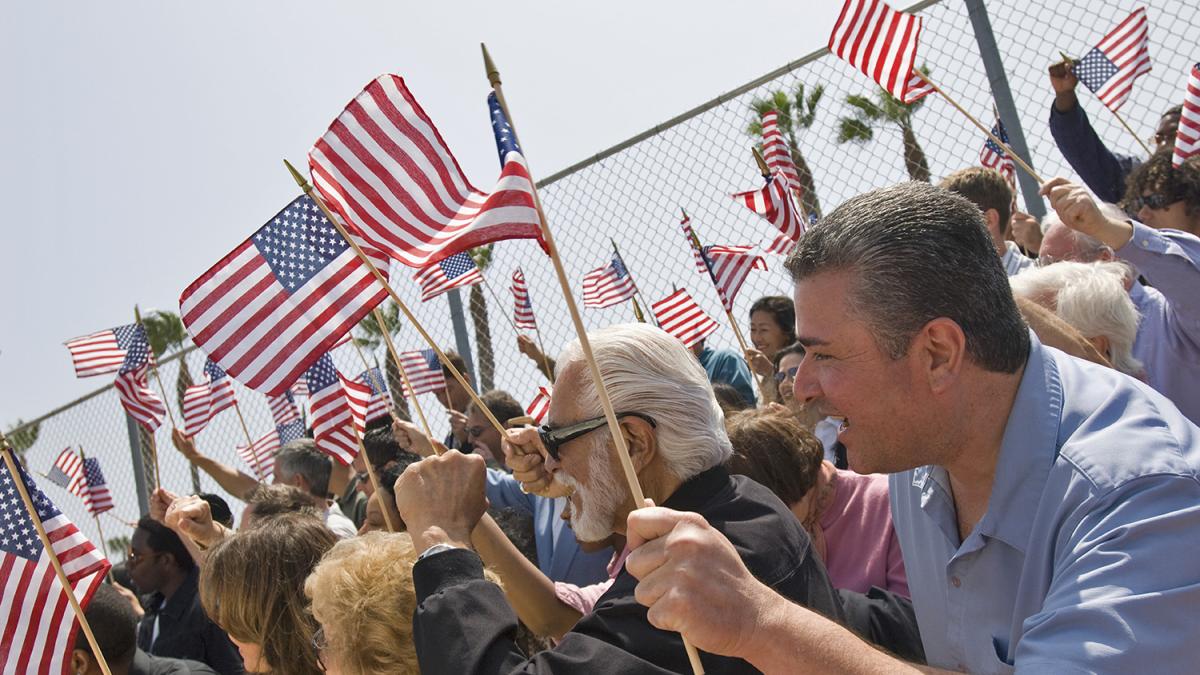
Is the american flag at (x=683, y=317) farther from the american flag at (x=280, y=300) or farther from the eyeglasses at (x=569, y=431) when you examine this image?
the eyeglasses at (x=569, y=431)

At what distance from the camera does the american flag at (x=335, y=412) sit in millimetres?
6109

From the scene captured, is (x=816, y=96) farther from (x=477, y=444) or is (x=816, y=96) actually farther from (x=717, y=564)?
(x=717, y=564)

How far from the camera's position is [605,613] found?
7.38 ft

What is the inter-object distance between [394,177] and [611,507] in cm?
107

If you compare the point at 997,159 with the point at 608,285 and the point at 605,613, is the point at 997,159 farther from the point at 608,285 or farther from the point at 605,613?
the point at 605,613

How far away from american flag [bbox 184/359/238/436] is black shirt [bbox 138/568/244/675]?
10.9 ft

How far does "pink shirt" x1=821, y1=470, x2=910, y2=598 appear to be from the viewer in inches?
128

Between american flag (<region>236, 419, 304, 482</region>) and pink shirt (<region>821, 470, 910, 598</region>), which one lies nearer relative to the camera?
pink shirt (<region>821, 470, 910, 598</region>)

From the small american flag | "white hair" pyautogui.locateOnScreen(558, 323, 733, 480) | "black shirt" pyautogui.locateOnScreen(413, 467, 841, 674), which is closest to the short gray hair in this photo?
"black shirt" pyautogui.locateOnScreen(413, 467, 841, 674)

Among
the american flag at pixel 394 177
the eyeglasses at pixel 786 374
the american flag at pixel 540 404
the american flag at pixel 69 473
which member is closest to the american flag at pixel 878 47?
the eyeglasses at pixel 786 374

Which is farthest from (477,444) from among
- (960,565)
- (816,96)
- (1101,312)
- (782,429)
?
(960,565)

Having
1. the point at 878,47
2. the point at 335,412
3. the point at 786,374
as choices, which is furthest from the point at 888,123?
the point at 335,412

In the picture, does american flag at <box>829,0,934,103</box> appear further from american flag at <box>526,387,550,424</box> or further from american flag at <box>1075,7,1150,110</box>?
american flag at <box>526,387,550,424</box>

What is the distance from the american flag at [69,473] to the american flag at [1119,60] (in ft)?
26.8
